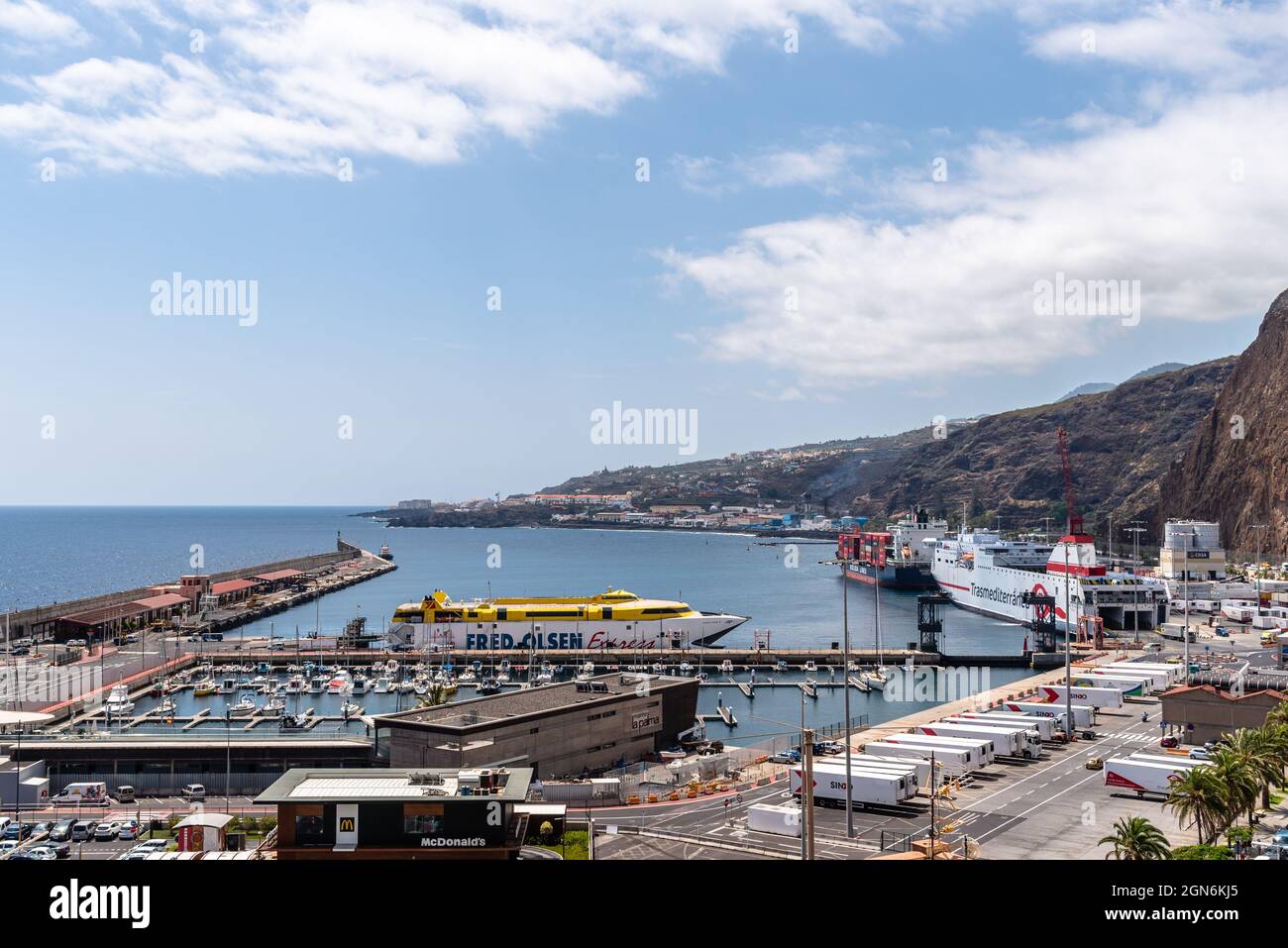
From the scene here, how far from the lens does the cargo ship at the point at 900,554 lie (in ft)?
360

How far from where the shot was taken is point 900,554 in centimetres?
11469

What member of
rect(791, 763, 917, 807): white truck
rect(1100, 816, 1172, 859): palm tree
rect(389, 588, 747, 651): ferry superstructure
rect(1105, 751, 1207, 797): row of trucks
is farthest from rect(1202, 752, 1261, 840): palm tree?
rect(389, 588, 747, 651): ferry superstructure

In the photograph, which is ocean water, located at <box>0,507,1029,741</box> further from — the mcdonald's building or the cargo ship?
the mcdonald's building

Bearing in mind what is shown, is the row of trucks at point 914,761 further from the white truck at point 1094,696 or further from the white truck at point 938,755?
the white truck at point 1094,696

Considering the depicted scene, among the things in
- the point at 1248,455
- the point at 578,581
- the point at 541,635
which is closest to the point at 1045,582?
the point at 541,635

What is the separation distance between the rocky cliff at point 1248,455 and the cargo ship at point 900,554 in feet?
96.4

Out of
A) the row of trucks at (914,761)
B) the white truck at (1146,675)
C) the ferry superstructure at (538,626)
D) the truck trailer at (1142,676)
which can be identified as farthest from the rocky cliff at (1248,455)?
the row of trucks at (914,761)

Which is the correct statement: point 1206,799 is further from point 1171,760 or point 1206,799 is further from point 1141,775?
point 1171,760

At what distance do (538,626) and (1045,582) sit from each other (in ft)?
125

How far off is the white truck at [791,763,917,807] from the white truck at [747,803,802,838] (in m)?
2.21

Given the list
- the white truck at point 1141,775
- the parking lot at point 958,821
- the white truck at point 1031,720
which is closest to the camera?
the parking lot at point 958,821
